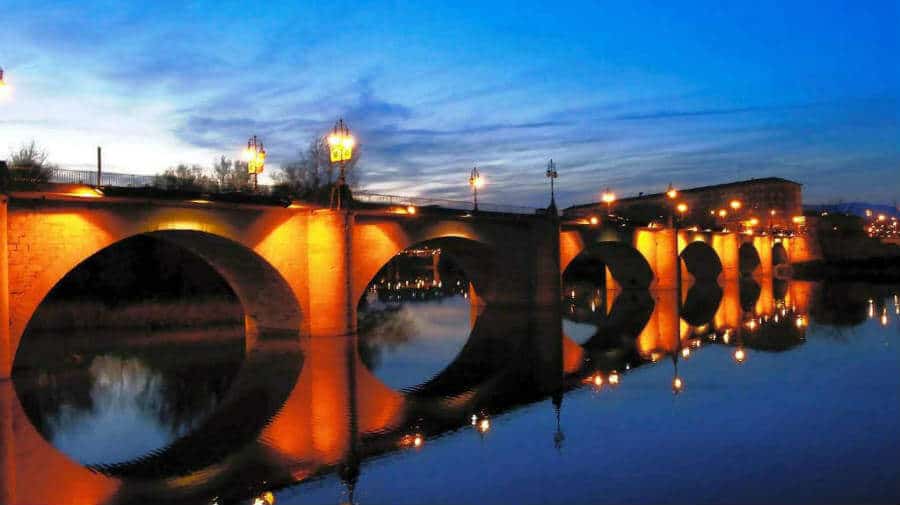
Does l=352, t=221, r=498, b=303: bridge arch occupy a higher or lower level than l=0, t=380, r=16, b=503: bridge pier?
higher

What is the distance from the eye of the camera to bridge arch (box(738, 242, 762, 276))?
9056 cm

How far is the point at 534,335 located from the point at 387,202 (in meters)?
8.82

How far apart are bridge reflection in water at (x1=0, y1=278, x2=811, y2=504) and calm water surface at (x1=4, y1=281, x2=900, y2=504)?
7cm

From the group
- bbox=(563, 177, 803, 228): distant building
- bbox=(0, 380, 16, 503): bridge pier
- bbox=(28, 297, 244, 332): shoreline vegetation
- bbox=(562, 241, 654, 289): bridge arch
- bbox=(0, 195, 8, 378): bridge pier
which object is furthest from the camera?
bbox=(563, 177, 803, 228): distant building

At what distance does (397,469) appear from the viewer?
36.3 feet

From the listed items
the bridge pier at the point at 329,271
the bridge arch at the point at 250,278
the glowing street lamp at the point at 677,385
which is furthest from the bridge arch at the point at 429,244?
the glowing street lamp at the point at 677,385

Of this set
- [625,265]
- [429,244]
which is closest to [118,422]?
[429,244]

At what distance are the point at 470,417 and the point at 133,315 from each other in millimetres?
23971

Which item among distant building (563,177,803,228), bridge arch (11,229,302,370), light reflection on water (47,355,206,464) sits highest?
distant building (563,177,803,228)

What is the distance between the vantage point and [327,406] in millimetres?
15852

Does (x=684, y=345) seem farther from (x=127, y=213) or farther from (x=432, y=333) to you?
(x=127, y=213)

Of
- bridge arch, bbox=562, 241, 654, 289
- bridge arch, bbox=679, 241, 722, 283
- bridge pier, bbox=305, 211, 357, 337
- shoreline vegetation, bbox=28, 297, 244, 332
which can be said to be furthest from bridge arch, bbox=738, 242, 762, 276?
bridge pier, bbox=305, 211, 357, 337

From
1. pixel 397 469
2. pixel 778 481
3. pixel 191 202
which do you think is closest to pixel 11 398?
pixel 191 202

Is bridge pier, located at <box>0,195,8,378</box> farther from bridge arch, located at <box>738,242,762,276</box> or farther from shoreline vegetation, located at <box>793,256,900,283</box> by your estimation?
bridge arch, located at <box>738,242,762,276</box>
